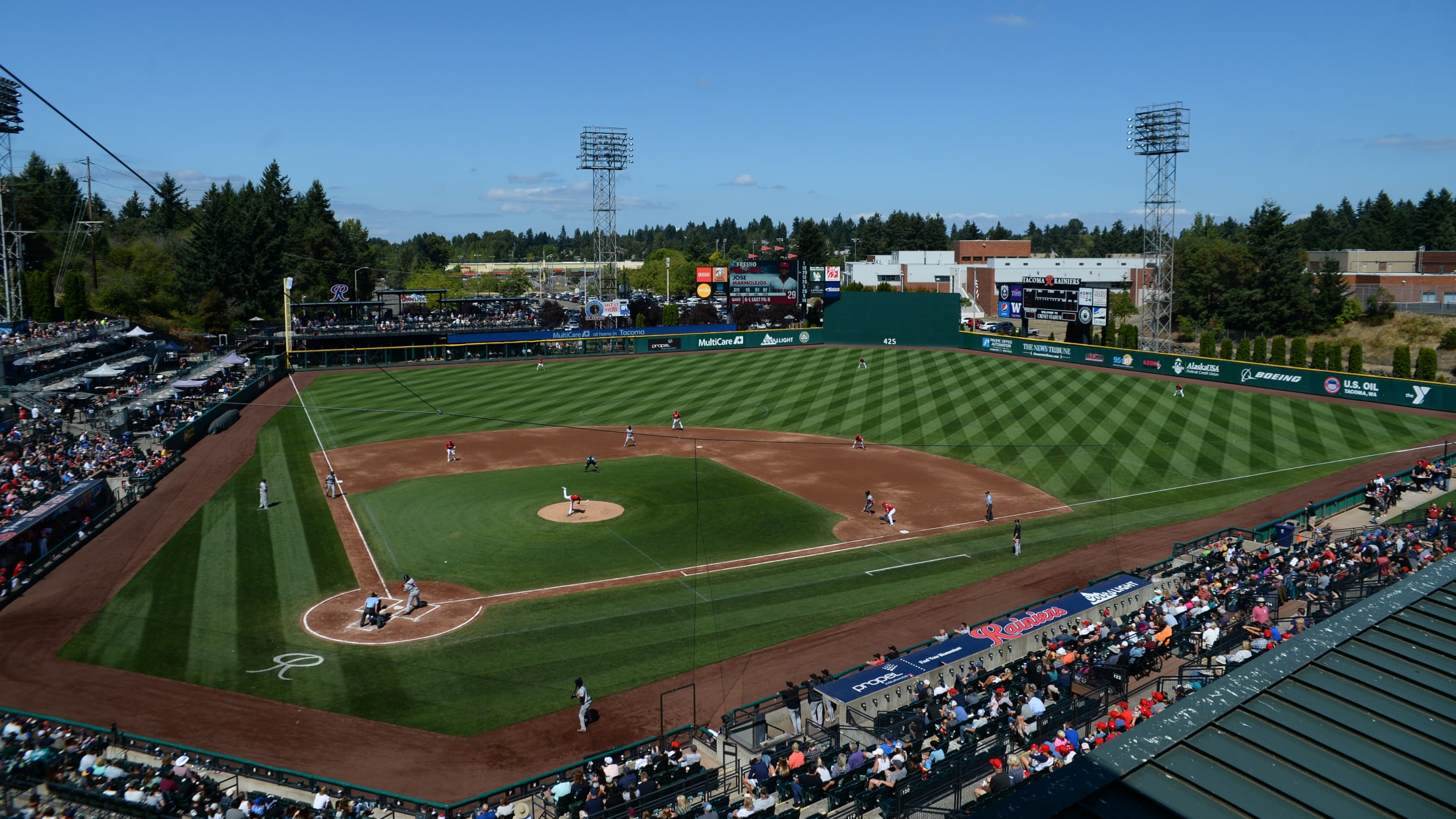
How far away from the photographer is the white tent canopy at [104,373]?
48.0m

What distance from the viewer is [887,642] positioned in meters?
23.3

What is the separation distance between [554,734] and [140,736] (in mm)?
8637

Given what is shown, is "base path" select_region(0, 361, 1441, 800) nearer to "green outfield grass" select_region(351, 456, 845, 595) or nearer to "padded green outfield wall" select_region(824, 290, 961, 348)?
"green outfield grass" select_region(351, 456, 845, 595)

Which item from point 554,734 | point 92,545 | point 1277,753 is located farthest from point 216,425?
point 1277,753

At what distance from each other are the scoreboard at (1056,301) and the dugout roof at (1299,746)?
59.8 meters

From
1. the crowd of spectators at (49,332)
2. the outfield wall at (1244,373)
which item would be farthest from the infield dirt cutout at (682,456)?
the outfield wall at (1244,373)

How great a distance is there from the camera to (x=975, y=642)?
66.5 ft

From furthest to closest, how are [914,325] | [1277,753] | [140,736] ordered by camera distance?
[914,325] < [140,736] < [1277,753]

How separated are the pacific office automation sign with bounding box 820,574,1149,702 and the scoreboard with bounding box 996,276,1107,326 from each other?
A: 4603cm

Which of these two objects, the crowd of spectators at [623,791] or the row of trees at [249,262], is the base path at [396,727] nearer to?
the crowd of spectators at [623,791]

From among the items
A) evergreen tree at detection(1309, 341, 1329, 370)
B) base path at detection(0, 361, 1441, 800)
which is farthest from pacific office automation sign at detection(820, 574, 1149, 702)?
evergreen tree at detection(1309, 341, 1329, 370)

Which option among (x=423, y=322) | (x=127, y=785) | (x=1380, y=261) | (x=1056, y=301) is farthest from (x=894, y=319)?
(x=127, y=785)

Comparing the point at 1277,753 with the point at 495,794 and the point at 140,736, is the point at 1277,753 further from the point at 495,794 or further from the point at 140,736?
the point at 140,736

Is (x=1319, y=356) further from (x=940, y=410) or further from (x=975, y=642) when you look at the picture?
(x=975, y=642)
